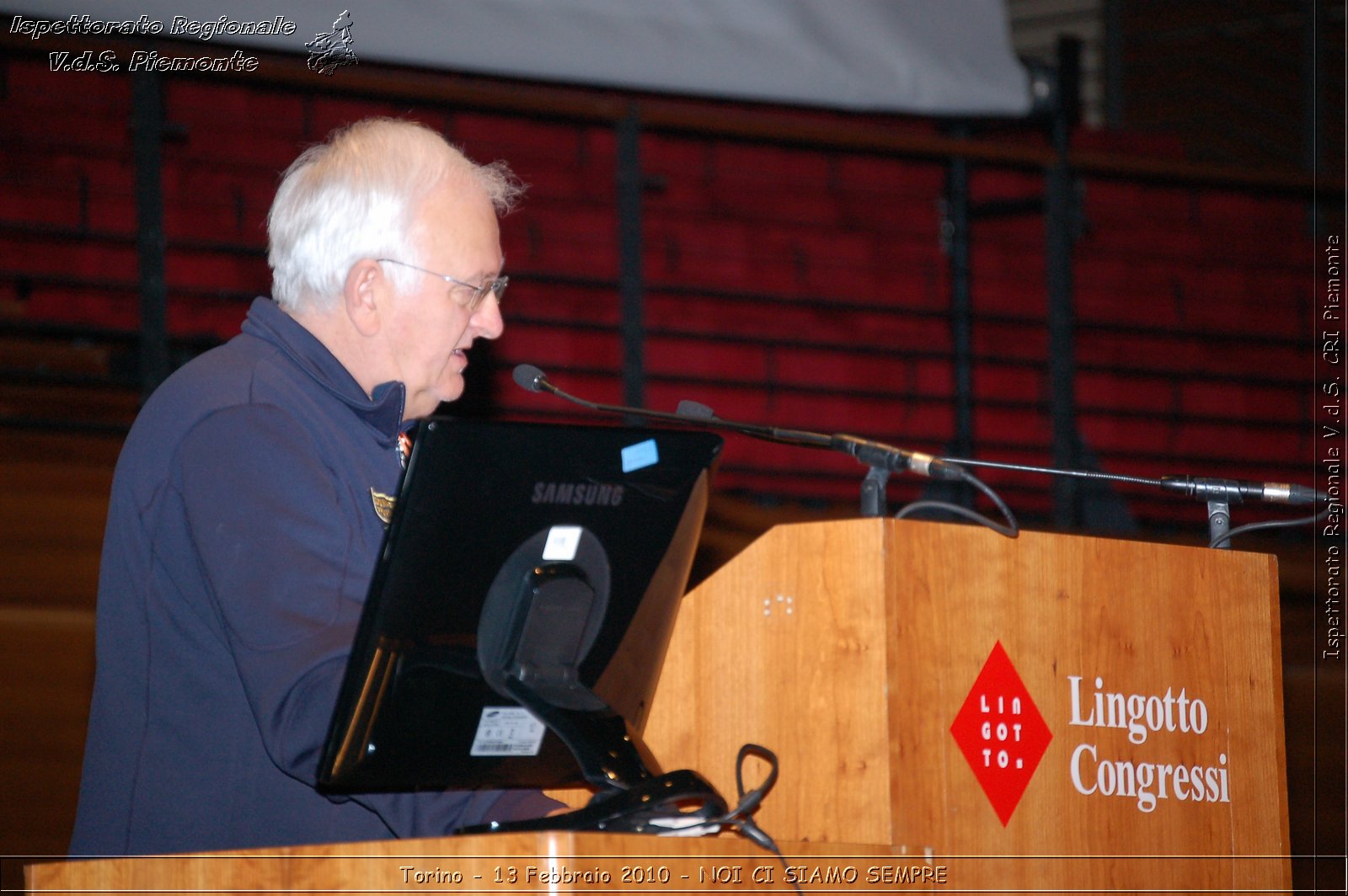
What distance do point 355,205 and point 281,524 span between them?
1.66 ft

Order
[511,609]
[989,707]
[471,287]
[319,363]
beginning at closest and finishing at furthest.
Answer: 1. [511,609]
2. [989,707]
3. [319,363]
4. [471,287]

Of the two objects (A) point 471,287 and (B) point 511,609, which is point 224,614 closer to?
(B) point 511,609

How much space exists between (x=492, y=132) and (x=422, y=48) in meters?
1.45

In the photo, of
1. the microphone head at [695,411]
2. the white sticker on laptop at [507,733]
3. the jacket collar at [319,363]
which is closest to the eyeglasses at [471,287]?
the jacket collar at [319,363]

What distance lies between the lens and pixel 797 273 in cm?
483

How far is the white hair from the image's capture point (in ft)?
5.67

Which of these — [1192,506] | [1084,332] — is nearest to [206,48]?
[1084,332]

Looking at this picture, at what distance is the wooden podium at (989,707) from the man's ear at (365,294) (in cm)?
51

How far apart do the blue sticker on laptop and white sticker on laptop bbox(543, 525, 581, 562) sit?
0.26 ft

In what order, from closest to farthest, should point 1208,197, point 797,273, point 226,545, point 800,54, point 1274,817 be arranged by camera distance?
point 226,545
point 1274,817
point 800,54
point 797,273
point 1208,197

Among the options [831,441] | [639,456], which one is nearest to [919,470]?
[831,441]

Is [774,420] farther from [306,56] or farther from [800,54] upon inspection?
[306,56]

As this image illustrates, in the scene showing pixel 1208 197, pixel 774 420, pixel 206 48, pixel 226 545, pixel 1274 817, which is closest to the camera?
pixel 226 545

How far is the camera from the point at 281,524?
4.50 feet
